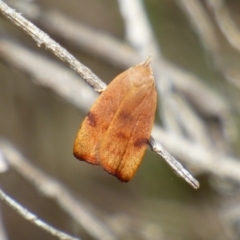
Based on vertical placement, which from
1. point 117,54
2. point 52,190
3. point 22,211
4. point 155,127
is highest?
point 117,54

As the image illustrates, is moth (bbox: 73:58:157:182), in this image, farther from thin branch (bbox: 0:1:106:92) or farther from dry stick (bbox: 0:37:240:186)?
dry stick (bbox: 0:37:240:186)

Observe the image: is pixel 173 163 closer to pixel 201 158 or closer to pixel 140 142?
pixel 140 142

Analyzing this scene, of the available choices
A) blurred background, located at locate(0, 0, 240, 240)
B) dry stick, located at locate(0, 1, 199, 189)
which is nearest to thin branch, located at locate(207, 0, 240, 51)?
blurred background, located at locate(0, 0, 240, 240)

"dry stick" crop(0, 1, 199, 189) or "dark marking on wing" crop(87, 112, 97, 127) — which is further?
"dark marking on wing" crop(87, 112, 97, 127)

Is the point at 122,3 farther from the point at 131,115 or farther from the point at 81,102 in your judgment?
the point at 131,115

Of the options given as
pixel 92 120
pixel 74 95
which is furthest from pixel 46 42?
pixel 74 95

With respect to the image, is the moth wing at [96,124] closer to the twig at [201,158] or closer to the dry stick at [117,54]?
the twig at [201,158]

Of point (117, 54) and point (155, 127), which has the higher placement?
point (117, 54)
